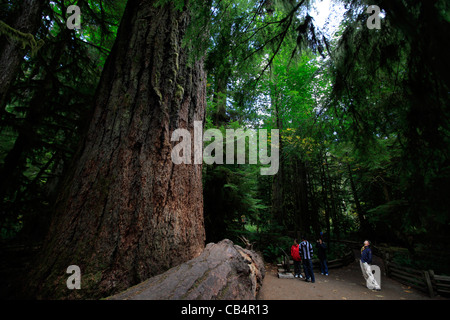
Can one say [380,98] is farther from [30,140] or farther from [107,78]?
[30,140]

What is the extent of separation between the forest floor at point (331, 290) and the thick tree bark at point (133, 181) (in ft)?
17.0

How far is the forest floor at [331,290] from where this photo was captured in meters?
6.22

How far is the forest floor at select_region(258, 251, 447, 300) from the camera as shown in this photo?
20.4ft

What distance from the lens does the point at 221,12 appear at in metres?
2.58

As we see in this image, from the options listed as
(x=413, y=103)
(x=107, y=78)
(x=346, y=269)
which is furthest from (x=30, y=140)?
(x=346, y=269)

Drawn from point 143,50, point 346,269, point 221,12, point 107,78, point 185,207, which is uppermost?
point 221,12

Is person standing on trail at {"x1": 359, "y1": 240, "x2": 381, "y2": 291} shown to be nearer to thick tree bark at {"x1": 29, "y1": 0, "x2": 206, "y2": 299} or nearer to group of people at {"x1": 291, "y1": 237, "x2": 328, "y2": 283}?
group of people at {"x1": 291, "y1": 237, "x2": 328, "y2": 283}

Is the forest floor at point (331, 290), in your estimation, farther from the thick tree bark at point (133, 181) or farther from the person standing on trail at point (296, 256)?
the thick tree bark at point (133, 181)

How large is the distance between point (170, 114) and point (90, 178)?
102 cm

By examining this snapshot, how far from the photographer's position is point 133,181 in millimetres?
1768
